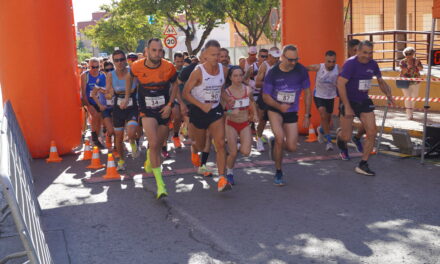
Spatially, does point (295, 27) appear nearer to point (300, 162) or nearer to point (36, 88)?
point (300, 162)

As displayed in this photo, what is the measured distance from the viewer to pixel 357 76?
8055mm

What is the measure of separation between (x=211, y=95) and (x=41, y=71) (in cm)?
457

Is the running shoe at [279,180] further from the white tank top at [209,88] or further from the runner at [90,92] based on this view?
the runner at [90,92]

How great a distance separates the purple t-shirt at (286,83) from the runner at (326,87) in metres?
2.47

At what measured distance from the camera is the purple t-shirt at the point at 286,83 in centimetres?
752

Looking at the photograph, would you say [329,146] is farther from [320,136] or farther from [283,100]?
[283,100]

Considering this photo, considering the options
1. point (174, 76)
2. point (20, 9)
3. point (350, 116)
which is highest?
point (20, 9)

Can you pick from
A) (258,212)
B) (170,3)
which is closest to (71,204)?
(258,212)

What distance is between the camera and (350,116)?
8211 mm

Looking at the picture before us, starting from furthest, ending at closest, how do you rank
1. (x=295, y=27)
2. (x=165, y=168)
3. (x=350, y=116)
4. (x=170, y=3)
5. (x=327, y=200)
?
(x=170, y=3) → (x=295, y=27) → (x=165, y=168) → (x=350, y=116) → (x=327, y=200)

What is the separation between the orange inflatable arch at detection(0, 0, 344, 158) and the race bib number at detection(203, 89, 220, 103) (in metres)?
4.51

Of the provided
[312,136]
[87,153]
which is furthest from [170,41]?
[87,153]

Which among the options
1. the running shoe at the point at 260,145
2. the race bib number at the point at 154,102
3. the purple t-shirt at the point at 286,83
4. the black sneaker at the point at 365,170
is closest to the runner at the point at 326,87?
the running shoe at the point at 260,145

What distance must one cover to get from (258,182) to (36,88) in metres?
4.84
